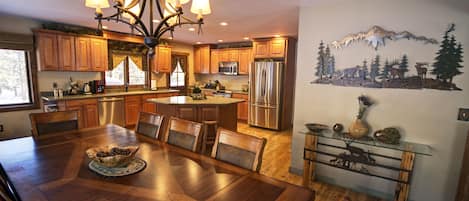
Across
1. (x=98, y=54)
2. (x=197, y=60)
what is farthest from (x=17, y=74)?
(x=197, y=60)

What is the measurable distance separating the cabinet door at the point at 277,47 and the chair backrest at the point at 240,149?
396 centimetres

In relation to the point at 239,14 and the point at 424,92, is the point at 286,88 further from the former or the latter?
the point at 424,92

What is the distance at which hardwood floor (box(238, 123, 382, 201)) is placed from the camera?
2.63m

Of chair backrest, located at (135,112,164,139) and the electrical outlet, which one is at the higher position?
the electrical outlet

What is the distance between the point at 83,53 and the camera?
4.72m

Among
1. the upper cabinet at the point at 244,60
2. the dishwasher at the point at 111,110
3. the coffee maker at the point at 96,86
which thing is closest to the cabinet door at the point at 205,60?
the upper cabinet at the point at 244,60

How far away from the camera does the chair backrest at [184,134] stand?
1.95m

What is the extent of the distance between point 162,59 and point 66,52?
215 centimetres

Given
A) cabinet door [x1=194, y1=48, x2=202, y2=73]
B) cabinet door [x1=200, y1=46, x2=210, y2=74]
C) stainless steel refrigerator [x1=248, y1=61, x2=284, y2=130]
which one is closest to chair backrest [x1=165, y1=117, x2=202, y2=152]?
stainless steel refrigerator [x1=248, y1=61, x2=284, y2=130]

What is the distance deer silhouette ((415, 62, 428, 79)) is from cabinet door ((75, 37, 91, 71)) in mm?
5474

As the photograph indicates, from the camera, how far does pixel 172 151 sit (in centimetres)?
186

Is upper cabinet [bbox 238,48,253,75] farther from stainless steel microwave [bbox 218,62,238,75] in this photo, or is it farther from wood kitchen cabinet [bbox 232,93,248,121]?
wood kitchen cabinet [bbox 232,93,248,121]

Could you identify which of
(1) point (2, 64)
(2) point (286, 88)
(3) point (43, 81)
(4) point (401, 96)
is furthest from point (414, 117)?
(1) point (2, 64)

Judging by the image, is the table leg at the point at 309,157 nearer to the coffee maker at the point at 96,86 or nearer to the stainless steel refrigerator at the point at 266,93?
the stainless steel refrigerator at the point at 266,93
